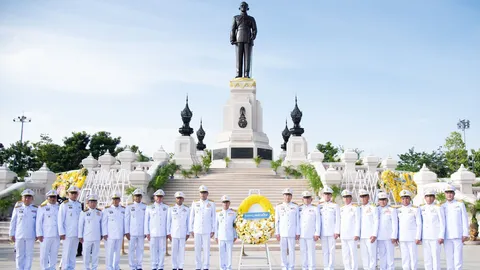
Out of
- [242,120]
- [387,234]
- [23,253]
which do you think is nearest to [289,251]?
[387,234]

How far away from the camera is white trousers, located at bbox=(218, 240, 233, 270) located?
911 cm

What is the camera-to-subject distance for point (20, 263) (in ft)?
29.4

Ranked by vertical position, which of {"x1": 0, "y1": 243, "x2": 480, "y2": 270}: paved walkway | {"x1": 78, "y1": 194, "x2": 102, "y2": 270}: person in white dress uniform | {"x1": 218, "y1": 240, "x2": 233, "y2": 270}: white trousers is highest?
{"x1": 78, "y1": 194, "x2": 102, "y2": 270}: person in white dress uniform

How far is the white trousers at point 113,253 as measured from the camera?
9.20 meters

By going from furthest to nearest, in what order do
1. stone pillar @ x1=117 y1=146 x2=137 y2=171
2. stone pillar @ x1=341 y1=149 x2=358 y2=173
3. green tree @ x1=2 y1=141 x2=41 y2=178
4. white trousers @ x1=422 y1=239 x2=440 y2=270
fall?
1. green tree @ x1=2 y1=141 x2=41 y2=178
2. stone pillar @ x1=117 y1=146 x2=137 y2=171
3. stone pillar @ x1=341 y1=149 x2=358 y2=173
4. white trousers @ x1=422 y1=239 x2=440 y2=270

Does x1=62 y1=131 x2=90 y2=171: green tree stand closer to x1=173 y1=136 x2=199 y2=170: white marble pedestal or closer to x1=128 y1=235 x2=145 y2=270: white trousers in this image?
x1=173 y1=136 x2=199 y2=170: white marble pedestal

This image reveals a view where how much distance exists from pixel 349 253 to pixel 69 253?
5903 millimetres

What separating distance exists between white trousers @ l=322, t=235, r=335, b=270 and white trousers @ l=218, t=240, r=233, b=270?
6.56 feet

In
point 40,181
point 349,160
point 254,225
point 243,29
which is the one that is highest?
point 243,29

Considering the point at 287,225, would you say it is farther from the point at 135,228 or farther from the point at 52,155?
the point at 52,155

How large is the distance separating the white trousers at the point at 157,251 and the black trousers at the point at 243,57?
20.5 meters

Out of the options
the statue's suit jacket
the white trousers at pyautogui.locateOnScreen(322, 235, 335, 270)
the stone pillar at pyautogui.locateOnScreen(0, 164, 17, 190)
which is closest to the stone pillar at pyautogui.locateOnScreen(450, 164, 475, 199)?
the white trousers at pyautogui.locateOnScreen(322, 235, 335, 270)

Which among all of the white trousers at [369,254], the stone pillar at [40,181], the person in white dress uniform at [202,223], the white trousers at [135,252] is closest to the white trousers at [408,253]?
the white trousers at [369,254]

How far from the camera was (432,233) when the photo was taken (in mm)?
8781
